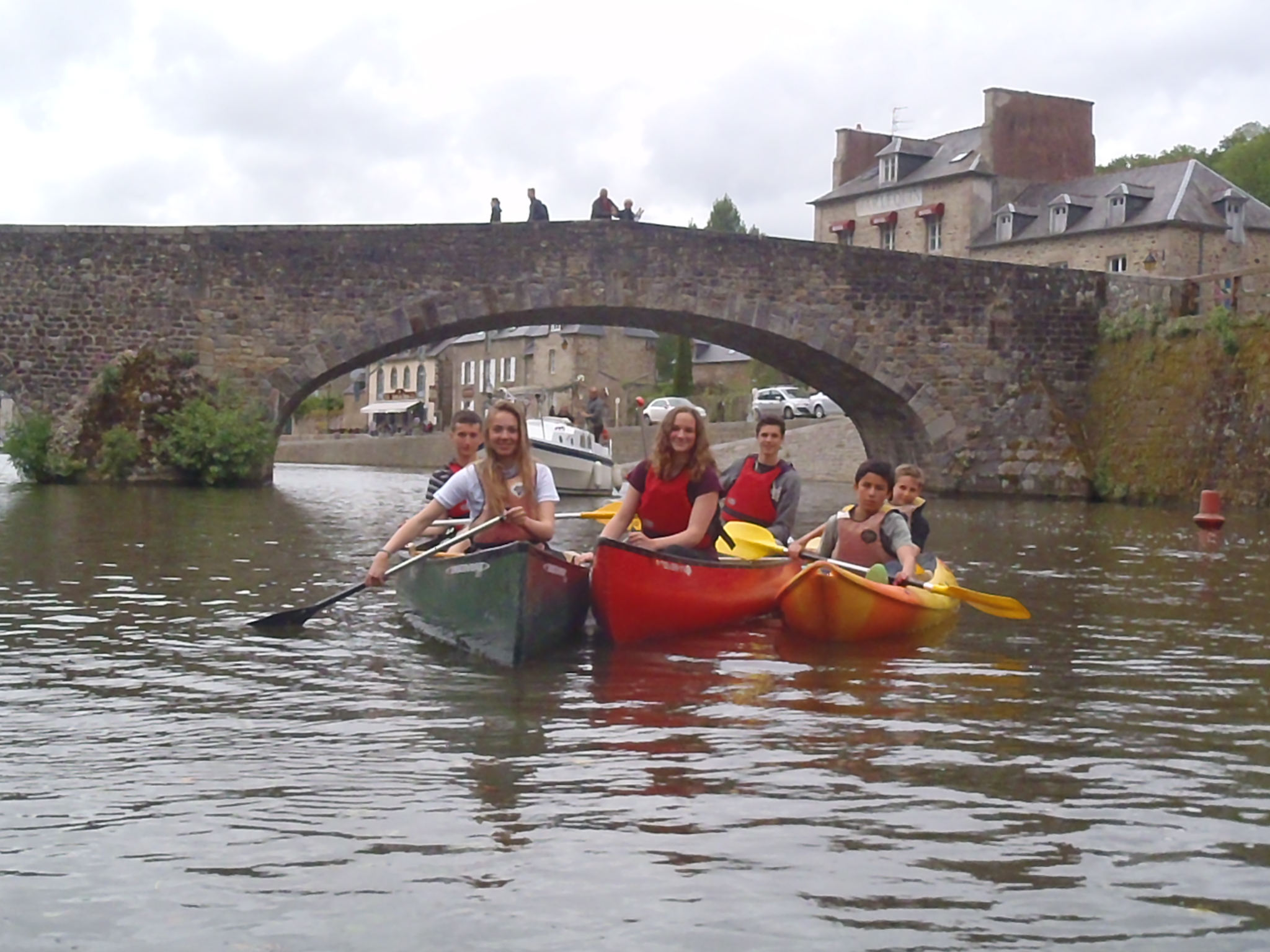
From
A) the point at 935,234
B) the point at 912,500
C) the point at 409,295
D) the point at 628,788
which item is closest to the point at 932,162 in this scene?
the point at 935,234

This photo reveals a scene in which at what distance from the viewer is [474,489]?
7391mm

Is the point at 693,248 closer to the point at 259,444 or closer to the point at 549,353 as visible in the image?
the point at 259,444

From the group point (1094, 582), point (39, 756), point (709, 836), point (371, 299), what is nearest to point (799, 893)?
point (709, 836)

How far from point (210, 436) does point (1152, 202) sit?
2417 centimetres

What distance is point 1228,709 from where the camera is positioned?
20.2ft

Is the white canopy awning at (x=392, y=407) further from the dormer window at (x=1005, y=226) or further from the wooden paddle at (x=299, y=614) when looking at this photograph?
the wooden paddle at (x=299, y=614)

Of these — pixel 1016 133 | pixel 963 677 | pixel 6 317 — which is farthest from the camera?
pixel 1016 133

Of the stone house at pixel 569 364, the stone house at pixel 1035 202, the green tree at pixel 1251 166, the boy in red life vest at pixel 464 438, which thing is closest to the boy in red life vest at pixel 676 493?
the boy in red life vest at pixel 464 438

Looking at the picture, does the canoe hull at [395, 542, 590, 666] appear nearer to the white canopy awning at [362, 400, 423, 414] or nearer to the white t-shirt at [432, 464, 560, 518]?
the white t-shirt at [432, 464, 560, 518]

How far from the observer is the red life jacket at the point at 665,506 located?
763 centimetres

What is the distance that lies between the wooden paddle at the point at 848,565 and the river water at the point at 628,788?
152 millimetres

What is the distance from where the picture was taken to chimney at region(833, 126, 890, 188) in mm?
45344

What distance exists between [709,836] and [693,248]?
60.2 ft

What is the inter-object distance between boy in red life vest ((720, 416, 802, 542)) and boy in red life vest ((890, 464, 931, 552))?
1.77 feet
